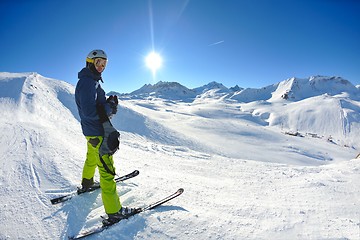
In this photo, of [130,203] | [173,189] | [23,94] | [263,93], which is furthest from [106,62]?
[263,93]

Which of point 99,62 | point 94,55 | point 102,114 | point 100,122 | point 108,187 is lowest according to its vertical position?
point 108,187

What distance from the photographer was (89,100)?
3625 mm

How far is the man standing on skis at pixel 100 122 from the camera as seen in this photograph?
3.54m

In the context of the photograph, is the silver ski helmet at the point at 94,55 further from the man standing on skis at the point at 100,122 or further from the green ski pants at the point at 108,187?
the green ski pants at the point at 108,187

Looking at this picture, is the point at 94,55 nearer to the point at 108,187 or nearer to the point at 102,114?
the point at 102,114

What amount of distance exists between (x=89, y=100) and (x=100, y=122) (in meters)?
0.37

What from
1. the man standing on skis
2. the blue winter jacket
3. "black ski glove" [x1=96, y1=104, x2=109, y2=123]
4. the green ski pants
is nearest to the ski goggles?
the man standing on skis

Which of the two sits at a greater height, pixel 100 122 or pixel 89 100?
pixel 89 100

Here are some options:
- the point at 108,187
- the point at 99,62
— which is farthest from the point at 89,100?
the point at 108,187

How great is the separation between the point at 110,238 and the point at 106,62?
270 cm

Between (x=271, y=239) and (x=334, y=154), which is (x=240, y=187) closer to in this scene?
(x=271, y=239)

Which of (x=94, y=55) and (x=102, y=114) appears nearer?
(x=102, y=114)

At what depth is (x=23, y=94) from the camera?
14.2 meters

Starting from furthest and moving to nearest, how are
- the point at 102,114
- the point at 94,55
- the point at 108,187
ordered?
the point at 94,55 → the point at 102,114 → the point at 108,187
